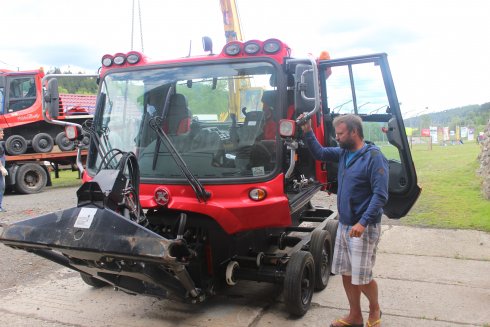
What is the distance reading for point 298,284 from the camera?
3877 mm

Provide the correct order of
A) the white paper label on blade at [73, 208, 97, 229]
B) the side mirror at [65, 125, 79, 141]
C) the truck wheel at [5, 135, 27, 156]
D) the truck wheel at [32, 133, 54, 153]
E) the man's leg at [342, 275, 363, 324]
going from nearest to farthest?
the white paper label on blade at [73, 208, 97, 229] → the man's leg at [342, 275, 363, 324] → the side mirror at [65, 125, 79, 141] → the truck wheel at [5, 135, 27, 156] → the truck wheel at [32, 133, 54, 153]

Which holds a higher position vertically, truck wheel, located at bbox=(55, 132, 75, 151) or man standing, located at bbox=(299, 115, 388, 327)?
truck wheel, located at bbox=(55, 132, 75, 151)

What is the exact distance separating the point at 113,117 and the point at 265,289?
2.35 m

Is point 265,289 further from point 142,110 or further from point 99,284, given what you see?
point 142,110

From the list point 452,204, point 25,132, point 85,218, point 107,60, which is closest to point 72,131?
point 107,60

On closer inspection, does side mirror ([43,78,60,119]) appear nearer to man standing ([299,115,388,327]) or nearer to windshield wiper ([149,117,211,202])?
windshield wiper ([149,117,211,202])

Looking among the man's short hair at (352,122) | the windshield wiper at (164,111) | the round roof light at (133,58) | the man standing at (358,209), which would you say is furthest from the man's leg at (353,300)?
the round roof light at (133,58)

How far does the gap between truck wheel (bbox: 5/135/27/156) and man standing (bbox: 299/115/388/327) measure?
463 inches

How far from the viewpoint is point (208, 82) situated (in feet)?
13.4

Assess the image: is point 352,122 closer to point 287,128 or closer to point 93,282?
point 287,128

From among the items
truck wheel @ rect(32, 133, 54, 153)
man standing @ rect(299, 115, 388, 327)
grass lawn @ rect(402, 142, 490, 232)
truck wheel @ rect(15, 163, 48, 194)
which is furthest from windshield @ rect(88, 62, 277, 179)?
truck wheel @ rect(32, 133, 54, 153)

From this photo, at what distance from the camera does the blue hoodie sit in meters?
3.30

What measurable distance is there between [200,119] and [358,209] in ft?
5.27

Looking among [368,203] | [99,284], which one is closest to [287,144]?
[368,203]
